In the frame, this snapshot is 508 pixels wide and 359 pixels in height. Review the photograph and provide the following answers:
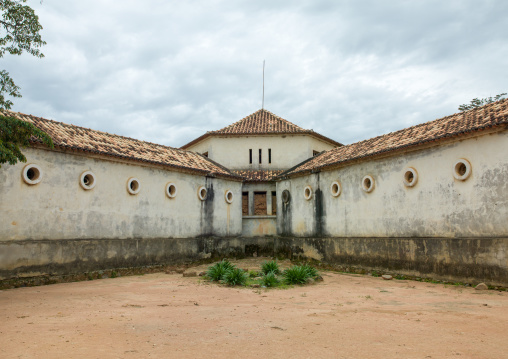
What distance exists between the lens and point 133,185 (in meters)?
15.8

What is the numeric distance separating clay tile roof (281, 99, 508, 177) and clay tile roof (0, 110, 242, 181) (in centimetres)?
575

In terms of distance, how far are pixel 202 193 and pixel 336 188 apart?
22.7 ft

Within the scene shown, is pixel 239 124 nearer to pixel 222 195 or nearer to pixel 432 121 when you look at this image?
pixel 222 195

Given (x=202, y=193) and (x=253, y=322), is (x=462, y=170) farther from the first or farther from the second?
(x=202, y=193)

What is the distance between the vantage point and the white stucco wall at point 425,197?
11078mm

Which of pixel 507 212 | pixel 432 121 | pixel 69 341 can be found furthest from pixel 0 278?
pixel 432 121

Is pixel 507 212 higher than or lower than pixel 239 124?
lower

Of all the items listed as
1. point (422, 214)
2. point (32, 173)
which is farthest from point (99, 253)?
point (422, 214)

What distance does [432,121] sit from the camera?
614 inches

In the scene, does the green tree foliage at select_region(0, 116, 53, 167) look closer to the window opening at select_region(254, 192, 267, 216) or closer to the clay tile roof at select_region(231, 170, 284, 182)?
the clay tile roof at select_region(231, 170, 284, 182)

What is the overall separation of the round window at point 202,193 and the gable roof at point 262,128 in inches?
240

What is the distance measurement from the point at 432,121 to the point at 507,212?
608 centimetres

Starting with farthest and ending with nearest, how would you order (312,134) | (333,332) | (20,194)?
(312,134) → (20,194) → (333,332)

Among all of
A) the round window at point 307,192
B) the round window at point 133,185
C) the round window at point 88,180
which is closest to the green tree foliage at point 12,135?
the round window at point 88,180
